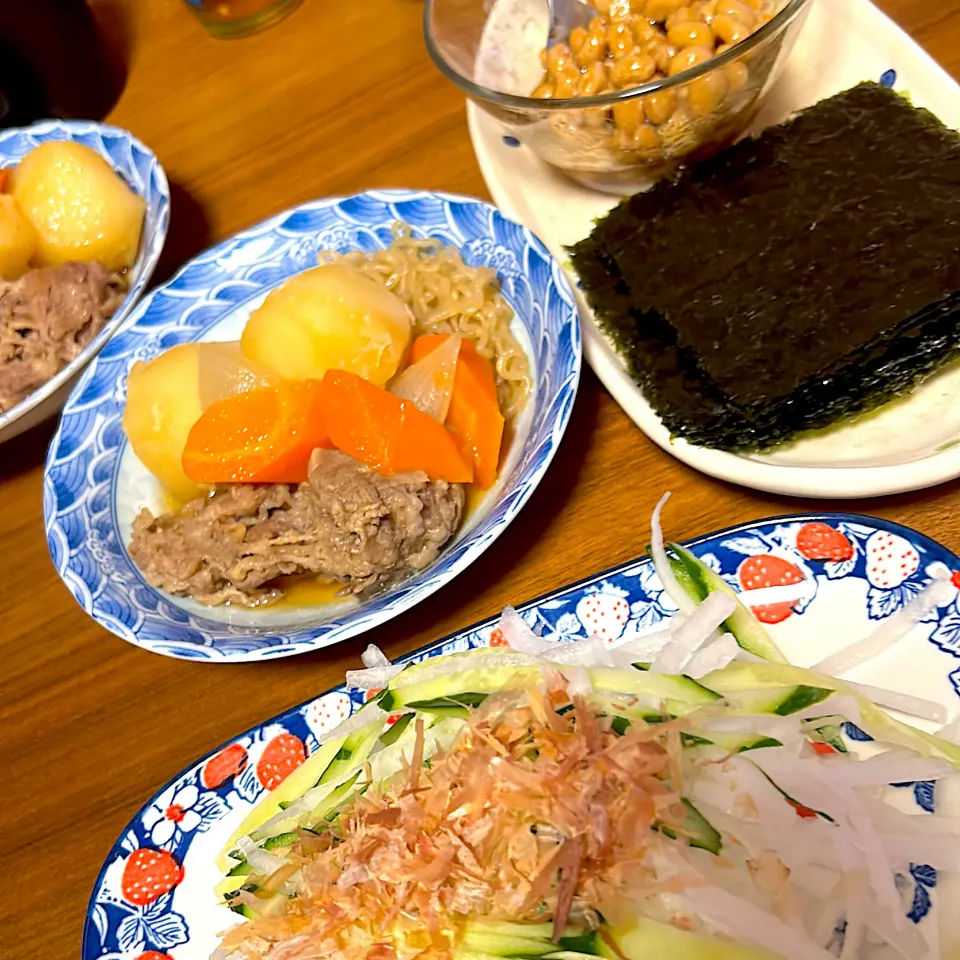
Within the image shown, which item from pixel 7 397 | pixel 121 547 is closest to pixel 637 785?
pixel 121 547

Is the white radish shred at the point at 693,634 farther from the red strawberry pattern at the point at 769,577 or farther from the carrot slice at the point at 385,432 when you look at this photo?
the carrot slice at the point at 385,432

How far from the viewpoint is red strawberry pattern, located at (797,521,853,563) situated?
1.14 metres

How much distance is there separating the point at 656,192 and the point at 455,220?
42 cm

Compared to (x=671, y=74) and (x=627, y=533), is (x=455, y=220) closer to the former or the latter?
(x=671, y=74)

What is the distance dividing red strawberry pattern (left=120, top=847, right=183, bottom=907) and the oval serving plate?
89cm

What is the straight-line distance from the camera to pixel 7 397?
1805 millimetres

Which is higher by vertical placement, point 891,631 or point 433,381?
point 433,381

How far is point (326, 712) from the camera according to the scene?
4.20ft

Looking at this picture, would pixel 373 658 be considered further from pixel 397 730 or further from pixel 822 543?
pixel 822 543

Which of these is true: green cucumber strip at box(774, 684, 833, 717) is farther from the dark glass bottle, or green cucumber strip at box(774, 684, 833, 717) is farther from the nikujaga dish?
the dark glass bottle

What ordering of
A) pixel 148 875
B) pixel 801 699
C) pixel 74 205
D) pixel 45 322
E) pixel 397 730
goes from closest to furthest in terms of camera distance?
pixel 801 699 → pixel 397 730 → pixel 148 875 → pixel 45 322 → pixel 74 205

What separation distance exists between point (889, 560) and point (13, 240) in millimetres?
1776

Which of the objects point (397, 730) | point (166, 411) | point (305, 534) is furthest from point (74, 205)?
point (397, 730)

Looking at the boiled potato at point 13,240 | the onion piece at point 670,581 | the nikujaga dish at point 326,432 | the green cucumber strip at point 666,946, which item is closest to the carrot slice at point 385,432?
the nikujaga dish at point 326,432
